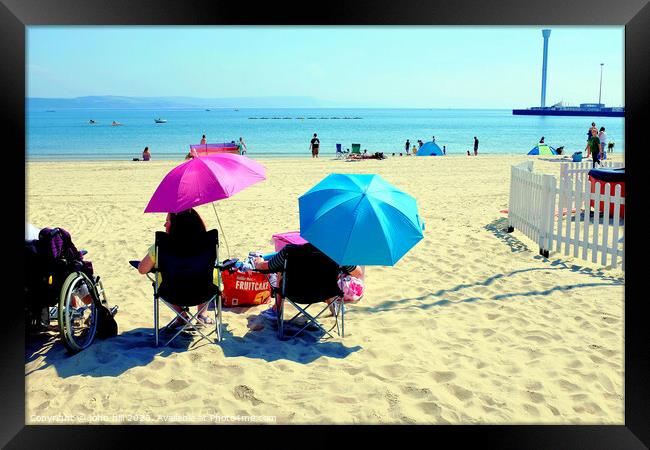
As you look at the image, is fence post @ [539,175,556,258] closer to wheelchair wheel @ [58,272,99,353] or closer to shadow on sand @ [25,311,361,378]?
shadow on sand @ [25,311,361,378]

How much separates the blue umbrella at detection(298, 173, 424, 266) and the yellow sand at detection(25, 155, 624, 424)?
0.85 metres

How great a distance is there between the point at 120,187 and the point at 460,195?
8.48m

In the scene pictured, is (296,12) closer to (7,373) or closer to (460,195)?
(7,373)

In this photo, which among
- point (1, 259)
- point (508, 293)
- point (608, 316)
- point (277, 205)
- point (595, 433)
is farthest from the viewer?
point (277, 205)

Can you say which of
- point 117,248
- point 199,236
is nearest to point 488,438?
point 199,236

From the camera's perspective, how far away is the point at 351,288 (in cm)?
584

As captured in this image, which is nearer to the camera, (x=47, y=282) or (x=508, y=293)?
(x=47, y=282)

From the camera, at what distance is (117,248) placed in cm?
793

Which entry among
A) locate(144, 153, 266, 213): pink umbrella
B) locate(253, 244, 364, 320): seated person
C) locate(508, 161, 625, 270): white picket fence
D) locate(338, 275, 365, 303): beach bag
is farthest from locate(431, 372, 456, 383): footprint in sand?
locate(508, 161, 625, 270): white picket fence

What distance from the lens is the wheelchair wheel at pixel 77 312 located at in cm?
429

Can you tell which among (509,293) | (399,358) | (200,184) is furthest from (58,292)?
(509,293)

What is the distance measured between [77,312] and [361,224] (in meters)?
2.43

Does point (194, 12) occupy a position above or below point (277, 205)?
above

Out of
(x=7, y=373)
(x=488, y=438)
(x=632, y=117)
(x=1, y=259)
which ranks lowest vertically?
(x=488, y=438)
